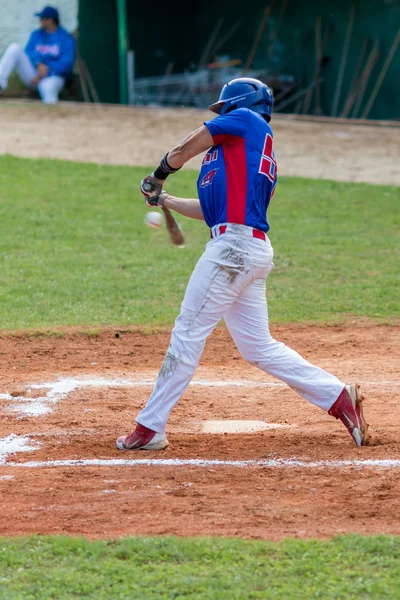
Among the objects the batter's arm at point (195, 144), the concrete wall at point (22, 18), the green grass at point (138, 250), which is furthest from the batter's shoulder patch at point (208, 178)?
the concrete wall at point (22, 18)

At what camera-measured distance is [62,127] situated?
16.2m

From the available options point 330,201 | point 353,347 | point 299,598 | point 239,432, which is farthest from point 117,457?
point 330,201

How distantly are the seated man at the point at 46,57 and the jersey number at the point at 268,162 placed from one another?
1272cm

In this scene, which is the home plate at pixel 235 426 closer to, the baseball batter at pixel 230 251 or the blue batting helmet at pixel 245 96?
the baseball batter at pixel 230 251

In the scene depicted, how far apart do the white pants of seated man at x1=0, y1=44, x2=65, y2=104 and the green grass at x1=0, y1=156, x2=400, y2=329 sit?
10.4 feet

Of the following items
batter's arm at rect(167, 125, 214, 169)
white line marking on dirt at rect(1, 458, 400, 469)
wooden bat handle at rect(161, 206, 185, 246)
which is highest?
batter's arm at rect(167, 125, 214, 169)

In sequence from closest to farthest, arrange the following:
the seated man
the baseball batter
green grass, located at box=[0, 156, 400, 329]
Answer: the baseball batter < green grass, located at box=[0, 156, 400, 329] < the seated man

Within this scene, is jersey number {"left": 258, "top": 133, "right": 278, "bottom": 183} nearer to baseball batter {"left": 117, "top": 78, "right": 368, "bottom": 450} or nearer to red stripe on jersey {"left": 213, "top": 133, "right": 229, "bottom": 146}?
baseball batter {"left": 117, "top": 78, "right": 368, "bottom": 450}

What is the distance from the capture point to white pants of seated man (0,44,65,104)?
17266mm

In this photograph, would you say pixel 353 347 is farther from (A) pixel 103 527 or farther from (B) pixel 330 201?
(B) pixel 330 201

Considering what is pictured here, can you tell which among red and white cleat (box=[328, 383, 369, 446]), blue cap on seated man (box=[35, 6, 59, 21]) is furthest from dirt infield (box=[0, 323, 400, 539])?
blue cap on seated man (box=[35, 6, 59, 21])

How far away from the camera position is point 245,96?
17.2 feet

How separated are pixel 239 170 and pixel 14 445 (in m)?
2.12

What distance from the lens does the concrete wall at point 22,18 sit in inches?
714
